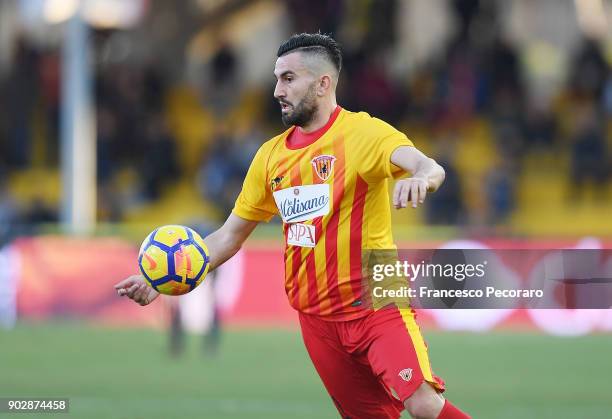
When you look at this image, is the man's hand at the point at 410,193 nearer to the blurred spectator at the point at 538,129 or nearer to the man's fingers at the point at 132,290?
the man's fingers at the point at 132,290

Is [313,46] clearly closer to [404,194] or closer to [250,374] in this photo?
[404,194]

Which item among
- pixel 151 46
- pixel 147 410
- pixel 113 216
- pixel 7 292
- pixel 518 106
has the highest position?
pixel 151 46

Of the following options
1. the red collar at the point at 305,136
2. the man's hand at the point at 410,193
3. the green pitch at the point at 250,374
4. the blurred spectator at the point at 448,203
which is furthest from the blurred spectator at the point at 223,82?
the man's hand at the point at 410,193

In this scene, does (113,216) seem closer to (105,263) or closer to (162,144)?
(162,144)

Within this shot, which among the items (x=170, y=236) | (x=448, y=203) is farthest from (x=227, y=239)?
(x=448, y=203)

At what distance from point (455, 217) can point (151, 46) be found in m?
7.31

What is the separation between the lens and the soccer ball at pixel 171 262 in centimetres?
625

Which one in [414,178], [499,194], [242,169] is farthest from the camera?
[499,194]

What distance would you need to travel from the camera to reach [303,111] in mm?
6309

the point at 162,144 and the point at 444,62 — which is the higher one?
the point at 444,62

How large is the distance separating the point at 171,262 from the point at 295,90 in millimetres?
1066

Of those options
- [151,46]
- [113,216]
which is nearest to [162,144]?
[113,216]

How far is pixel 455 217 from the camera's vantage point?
1844 centimetres

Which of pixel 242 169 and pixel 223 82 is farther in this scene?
pixel 223 82
